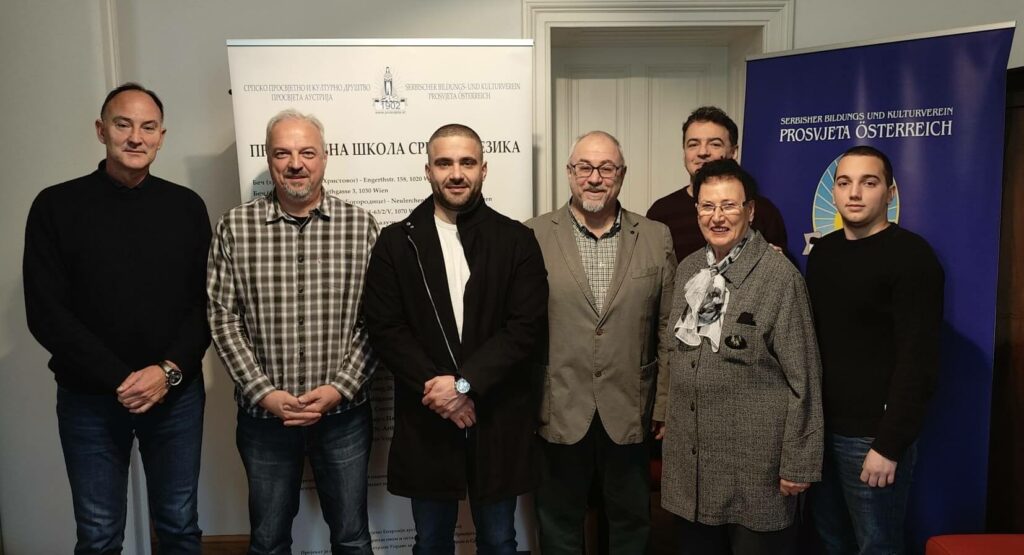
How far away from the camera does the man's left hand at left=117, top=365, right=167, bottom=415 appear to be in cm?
191

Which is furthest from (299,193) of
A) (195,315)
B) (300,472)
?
(300,472)

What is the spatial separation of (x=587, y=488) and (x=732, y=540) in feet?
1.65

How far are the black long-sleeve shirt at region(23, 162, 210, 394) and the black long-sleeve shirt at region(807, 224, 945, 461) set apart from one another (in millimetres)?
1797

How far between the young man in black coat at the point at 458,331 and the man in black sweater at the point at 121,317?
587 mm

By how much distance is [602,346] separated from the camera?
6.79ft

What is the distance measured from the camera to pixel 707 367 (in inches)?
70.6

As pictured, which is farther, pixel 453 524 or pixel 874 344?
pixel 453 524

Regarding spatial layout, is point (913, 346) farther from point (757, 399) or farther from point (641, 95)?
point (641, 95)

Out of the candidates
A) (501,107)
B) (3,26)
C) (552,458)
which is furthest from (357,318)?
(3,26)

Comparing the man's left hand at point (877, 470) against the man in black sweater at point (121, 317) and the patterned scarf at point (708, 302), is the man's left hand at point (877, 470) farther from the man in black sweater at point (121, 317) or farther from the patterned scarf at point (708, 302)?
the man in black sweater at point (121, 317)

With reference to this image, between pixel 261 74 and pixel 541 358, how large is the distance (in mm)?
1439

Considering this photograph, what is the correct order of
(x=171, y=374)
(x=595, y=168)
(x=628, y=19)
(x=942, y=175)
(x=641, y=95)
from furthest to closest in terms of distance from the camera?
(x=641, y=95), (x=628, y=19), (x=942, y=175), (x=595, y=168), (x=171, y=374)

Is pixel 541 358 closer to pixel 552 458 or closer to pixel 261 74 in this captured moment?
pixel 552 458

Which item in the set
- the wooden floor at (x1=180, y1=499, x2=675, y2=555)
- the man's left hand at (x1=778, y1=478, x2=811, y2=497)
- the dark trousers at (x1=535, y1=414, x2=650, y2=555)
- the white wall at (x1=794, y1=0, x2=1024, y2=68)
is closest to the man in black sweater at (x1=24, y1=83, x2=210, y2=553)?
the wooden floor at (x1=180, y1=499, x2=675, y2=555)
